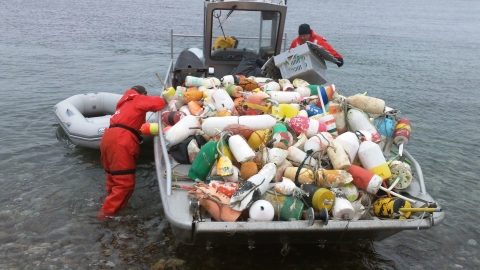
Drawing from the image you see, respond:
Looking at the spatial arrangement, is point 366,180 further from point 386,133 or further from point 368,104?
point 368,104

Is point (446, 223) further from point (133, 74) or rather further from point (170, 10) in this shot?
point (170, 10)

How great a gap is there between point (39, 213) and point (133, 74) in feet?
26.6

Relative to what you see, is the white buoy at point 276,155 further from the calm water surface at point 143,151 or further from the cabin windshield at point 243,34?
the cabin windshield at point 243,34

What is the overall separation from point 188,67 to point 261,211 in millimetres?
4507

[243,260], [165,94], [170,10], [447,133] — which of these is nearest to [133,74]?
[165,94]

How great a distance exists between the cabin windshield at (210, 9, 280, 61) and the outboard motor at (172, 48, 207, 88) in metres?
0.34

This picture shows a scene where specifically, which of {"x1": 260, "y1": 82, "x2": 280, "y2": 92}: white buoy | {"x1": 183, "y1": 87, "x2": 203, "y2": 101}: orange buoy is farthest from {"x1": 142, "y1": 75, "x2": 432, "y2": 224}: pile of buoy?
{"x1": 260, "y1": 82, "x2": 280, "y2": 92}: white buoy

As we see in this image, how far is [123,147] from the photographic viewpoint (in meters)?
4.83

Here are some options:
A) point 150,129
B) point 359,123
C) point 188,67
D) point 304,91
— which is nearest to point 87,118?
point 188,67

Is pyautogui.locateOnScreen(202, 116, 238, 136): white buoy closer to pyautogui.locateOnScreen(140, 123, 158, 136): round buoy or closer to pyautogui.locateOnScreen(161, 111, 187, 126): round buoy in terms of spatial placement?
pyautogui.locateOnScreen(161, 111, 187, 126): round buoy

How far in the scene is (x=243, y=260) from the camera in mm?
4363

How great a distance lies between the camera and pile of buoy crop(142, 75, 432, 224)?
364cm

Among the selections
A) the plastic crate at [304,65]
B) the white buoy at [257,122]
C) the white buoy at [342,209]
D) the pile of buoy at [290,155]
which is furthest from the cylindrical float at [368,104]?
the white buoy at [342,209]

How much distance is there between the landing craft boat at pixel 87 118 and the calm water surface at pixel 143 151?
14.9 inches
